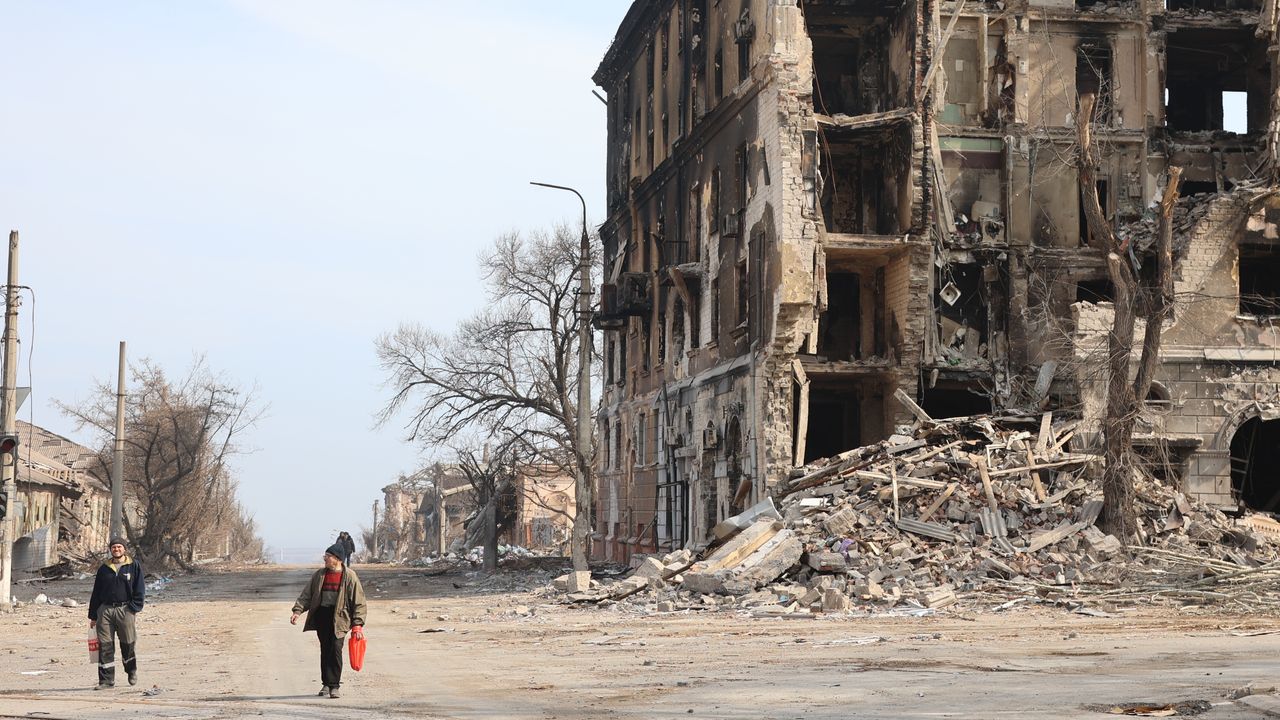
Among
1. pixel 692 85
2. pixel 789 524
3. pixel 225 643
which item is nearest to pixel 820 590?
pixel 789 524

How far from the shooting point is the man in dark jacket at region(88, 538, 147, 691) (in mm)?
14383

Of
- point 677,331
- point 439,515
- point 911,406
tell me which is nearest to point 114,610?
point 911,406

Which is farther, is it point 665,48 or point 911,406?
point 665,48

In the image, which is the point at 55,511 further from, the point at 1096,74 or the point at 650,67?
the point at 1096,74

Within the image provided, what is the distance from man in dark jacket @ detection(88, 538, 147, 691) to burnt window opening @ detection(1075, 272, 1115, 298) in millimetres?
27354

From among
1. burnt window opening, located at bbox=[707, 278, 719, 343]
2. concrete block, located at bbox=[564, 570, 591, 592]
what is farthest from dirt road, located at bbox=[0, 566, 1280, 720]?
burnt window opening, located at bbox=[707, 278, 719, 343]

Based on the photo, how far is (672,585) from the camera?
25703mm

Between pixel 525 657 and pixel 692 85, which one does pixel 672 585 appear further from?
pixel 692 85

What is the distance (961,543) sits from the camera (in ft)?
81.0

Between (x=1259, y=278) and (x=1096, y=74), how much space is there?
7504 millimetres

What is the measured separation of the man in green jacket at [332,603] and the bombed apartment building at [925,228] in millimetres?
17317

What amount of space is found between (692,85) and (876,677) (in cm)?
2603

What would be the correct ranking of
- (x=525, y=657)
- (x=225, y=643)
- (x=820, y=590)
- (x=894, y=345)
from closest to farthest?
1. (x=525, y=657)
2. (x=225, y=643)
3. (x=820, y=590)
4. (x=894, y=345)

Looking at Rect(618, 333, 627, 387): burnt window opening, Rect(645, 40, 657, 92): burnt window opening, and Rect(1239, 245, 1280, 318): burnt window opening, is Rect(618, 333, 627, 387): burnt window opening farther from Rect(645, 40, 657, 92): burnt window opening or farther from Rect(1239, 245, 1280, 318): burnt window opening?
Rect(1239, 245, 1280, 318): burnt window opening
